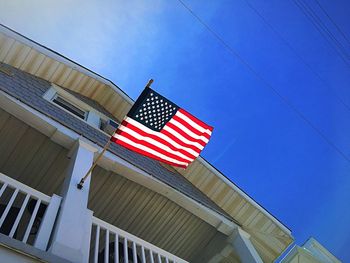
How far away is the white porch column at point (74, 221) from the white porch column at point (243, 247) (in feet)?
11.0

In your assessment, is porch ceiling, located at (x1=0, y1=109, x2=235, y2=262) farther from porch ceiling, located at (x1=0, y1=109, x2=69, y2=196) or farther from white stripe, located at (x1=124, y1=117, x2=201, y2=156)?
white stripe, located at (x1=124, y1=117, x2=201, y2=156)

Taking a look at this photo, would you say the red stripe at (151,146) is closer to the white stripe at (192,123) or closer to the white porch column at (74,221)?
the white stripe at (192,123)

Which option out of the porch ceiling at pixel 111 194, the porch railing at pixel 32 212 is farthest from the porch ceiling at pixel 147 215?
the porch railing at pixel 32 212

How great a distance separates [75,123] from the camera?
733cm

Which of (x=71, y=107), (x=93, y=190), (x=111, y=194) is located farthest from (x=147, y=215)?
(x=71, y=107)

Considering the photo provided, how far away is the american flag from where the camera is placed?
4699 millimetres

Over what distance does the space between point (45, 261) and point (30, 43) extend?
664cm

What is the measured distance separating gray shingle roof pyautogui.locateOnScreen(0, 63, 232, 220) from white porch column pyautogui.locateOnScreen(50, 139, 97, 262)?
163 cm

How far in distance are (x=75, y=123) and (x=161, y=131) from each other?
9.55ft

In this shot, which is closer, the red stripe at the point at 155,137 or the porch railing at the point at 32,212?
the porch railing at the point at 32,212

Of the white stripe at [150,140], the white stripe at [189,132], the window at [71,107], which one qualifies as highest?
the white stripe at [189,132]

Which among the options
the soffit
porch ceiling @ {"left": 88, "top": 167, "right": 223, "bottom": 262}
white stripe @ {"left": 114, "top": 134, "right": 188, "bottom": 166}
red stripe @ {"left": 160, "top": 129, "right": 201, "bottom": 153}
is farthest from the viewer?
the soffit

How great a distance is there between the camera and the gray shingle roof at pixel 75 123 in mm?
6469

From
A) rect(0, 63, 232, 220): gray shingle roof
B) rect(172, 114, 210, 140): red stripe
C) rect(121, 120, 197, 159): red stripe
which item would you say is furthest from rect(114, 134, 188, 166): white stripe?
rect(0, 63, 232, 220): gray shingle roof
